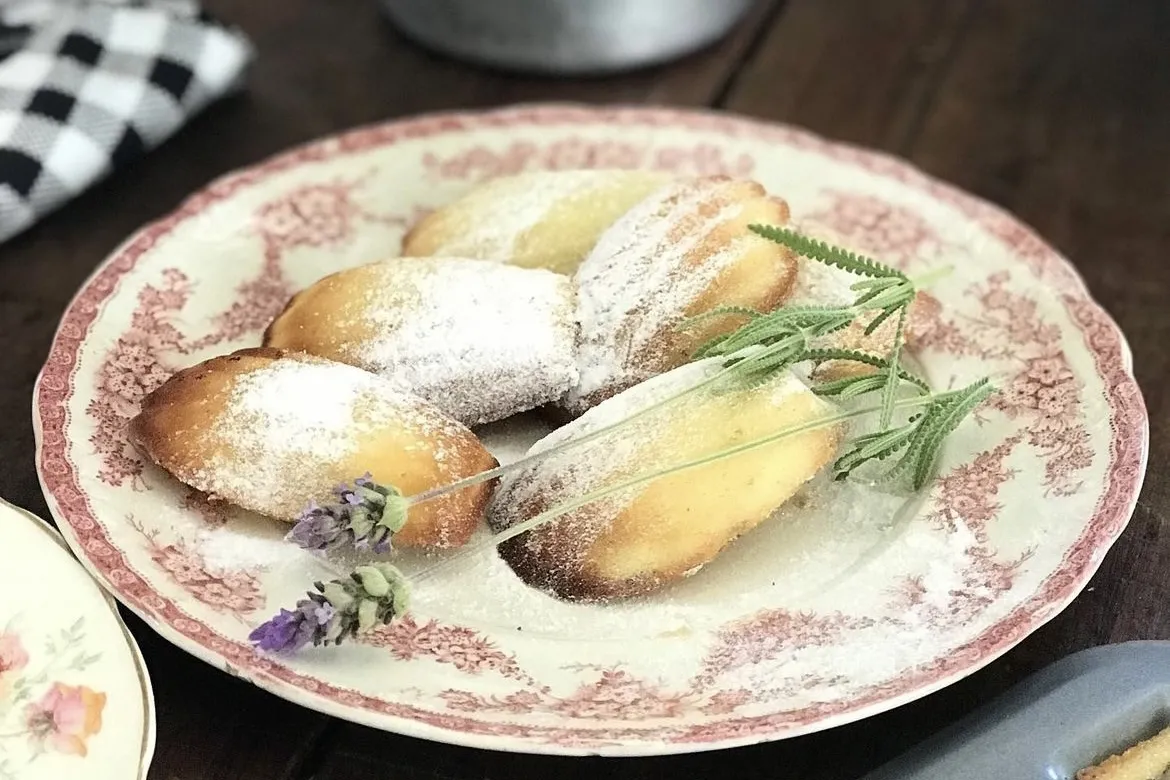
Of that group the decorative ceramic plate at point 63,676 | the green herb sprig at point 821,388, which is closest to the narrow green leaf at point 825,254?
the green herb sprig at point 821,388

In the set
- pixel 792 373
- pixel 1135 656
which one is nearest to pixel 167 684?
pixel 792 373

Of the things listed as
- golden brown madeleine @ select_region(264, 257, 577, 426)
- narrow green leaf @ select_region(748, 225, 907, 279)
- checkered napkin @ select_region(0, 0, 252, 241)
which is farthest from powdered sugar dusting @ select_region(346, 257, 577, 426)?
checkered napkin @ select_region(0, 0, 252, 241)

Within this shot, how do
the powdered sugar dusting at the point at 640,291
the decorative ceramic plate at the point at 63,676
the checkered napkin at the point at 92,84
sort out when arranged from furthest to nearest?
the checkered napkin at the point at 92,84
the powdered sugar dusting at the point at 640,291
the decorative ceramic plate at the point at 63,676

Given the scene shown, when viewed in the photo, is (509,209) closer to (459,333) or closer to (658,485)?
(459,333)

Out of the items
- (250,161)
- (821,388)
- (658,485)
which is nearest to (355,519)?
(658,485)

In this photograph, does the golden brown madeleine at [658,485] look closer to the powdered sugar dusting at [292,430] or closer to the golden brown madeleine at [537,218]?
the powdered sugar dusting at [292,430]

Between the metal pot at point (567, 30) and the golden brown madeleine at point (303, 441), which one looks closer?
the golden brown madeleine at point (303, 441)
